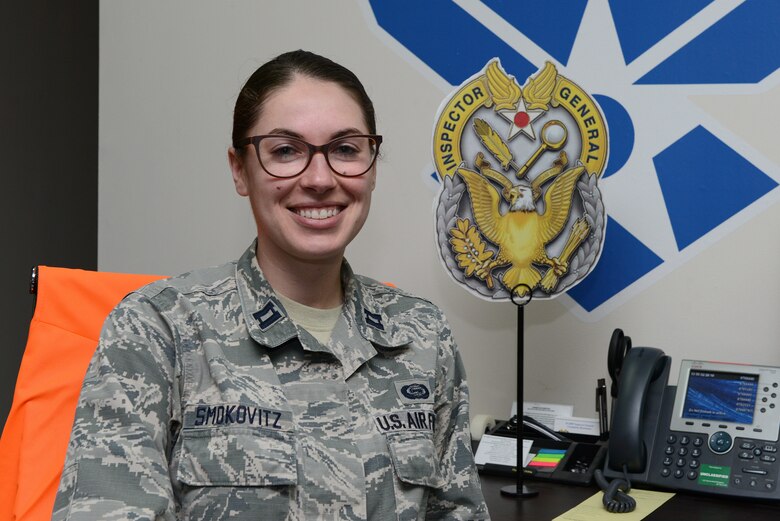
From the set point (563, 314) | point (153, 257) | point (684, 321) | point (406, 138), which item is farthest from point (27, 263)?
point (684, 321)

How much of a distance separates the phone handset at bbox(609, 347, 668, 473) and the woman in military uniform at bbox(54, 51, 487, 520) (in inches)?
13.8

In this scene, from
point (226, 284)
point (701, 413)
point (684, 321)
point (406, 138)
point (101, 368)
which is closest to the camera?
point (101, 368)

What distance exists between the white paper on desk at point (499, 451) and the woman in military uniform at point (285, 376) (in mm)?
388

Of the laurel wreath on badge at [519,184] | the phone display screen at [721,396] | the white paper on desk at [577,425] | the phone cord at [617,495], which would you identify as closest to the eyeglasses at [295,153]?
the laurel wreath on badge at [519,184]

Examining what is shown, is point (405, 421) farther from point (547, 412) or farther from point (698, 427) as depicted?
point (547, 412)

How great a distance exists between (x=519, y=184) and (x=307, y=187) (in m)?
0.61

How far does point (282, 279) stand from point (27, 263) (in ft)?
8.89

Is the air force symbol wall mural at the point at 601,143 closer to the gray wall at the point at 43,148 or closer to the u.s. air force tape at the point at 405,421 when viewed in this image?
the u.s. air force tape at the point at 405,421

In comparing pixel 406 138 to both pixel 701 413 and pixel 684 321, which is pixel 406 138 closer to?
pixel 684 321

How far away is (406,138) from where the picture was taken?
210 cm

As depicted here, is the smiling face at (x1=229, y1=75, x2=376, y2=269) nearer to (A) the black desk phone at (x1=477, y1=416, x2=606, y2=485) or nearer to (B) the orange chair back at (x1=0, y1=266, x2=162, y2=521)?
(B) the orange chair back at (x1=0, y1=266, x2=162, y2=521)

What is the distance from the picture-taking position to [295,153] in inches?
47.2

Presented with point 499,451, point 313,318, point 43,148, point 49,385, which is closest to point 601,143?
point 499,451

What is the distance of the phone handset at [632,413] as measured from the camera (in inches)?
61.6
